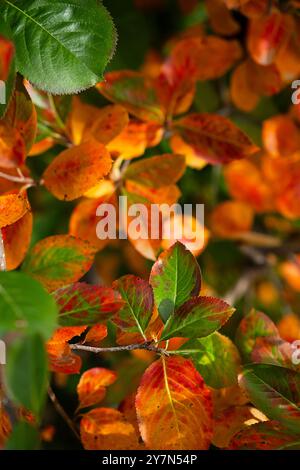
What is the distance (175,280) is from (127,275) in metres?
0.04

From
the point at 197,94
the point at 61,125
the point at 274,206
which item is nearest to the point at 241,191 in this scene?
the point at 274,206

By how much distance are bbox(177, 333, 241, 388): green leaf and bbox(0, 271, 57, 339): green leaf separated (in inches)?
8.2

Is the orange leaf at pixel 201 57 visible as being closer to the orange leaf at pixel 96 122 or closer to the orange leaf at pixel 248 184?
the orange leaf at pixel 96 122

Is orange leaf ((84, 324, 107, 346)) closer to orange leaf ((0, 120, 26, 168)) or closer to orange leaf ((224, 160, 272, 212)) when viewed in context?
orange leaf ((0, 120, 26, 168))

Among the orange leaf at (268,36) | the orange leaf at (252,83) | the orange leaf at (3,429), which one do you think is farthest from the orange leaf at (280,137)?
the orange leaf at (3,429)

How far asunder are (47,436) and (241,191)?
488 millimetres

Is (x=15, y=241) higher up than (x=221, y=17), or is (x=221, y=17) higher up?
(x=221, y=17)

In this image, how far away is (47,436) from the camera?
811 mm

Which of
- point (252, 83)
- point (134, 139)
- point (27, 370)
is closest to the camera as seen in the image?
point (27, 370)

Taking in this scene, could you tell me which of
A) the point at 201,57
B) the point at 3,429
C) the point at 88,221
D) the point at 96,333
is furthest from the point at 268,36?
the point at 3,429

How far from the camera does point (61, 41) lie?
60 cm

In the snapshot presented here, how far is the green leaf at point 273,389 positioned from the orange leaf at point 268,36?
0.38 metres

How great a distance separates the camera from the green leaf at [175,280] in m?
0.59

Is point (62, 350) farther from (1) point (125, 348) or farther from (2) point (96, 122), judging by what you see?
(2) point (96, 122)
